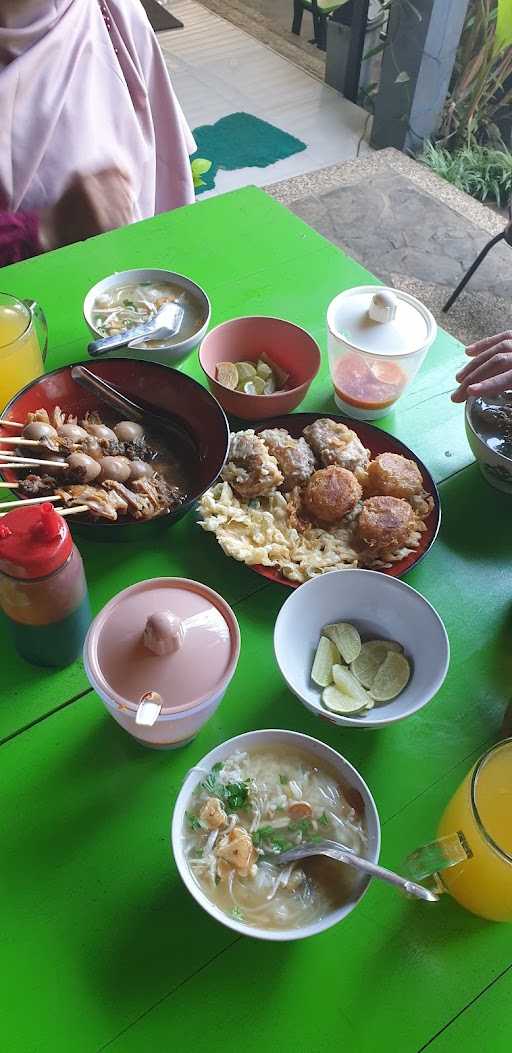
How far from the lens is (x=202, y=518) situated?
1.23m

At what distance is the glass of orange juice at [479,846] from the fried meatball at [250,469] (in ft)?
1.86

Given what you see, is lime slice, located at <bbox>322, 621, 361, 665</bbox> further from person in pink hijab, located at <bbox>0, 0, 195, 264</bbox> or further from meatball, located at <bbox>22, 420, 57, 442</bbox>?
person in pink hijab, located at <bbox>0, 0, 195, 264</bbox>

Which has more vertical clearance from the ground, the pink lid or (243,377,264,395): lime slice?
(243,377,264,395): lime slice

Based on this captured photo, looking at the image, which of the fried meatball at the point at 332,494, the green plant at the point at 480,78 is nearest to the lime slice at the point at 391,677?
the fried meatball at the point at 332,494

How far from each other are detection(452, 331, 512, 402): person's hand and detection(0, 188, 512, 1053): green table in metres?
0.18

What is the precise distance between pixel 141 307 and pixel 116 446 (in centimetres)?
38

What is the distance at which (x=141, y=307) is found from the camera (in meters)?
1.49

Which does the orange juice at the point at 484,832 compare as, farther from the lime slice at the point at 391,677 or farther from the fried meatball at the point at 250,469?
the fried meatball at the point at 250,469

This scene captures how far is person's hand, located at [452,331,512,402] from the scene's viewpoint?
127 cm

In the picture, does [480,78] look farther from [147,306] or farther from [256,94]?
[147,306]

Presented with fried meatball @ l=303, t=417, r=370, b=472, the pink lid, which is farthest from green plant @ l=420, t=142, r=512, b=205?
the pink lid

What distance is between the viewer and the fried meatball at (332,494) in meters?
1.24

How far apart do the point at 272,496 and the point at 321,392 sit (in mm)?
318

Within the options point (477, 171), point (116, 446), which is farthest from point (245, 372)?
point (477, 171)
